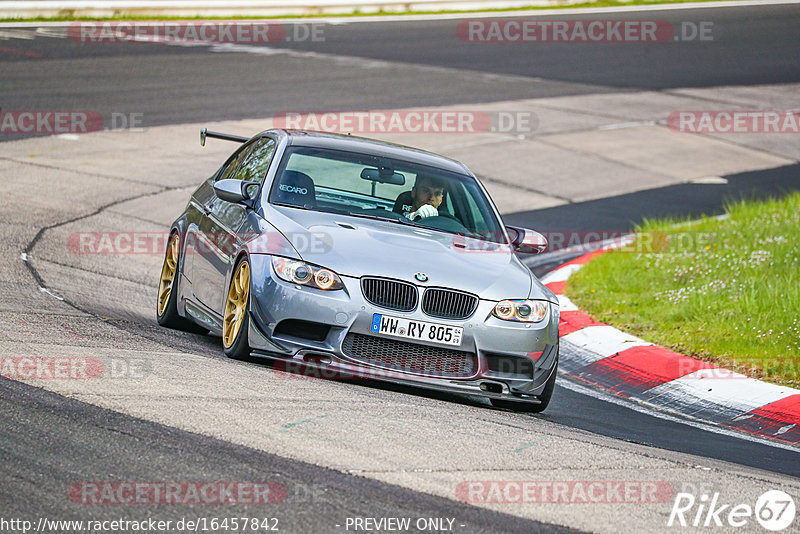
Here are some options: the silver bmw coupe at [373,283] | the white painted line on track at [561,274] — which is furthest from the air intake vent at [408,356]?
the white painted line on track at [561,274]

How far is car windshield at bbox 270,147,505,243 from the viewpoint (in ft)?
26.4

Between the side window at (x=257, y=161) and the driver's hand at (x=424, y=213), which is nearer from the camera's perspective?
the driver's hand at (x=424, y=213)

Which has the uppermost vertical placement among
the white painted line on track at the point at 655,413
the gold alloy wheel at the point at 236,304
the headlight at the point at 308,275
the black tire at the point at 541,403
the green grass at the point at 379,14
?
the green grass at the point at 379,14

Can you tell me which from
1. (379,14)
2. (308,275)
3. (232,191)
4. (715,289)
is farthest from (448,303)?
(379,14)

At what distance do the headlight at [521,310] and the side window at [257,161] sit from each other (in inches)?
84.4

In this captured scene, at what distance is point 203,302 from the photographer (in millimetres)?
8031

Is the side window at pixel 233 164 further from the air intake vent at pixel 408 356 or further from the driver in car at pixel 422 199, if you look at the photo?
the air intake vent at pixel 408 356

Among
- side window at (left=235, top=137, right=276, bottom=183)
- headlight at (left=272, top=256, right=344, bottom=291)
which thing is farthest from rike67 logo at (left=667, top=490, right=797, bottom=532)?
side window at (left=235, top=137, right=276, bottom=183)

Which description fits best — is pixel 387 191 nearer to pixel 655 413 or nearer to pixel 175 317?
pixel 175 317

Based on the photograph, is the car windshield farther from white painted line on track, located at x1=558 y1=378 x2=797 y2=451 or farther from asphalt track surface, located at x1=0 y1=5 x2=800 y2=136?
asphalt track surface, located at x1=0 y1=5 x2=800 y2=136

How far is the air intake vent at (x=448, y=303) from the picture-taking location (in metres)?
6.91

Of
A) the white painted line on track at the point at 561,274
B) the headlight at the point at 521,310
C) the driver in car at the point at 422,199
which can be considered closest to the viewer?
the headlight at the point at 521,310

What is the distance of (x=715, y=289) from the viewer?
412 inches

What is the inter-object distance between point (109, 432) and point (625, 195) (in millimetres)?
12272
